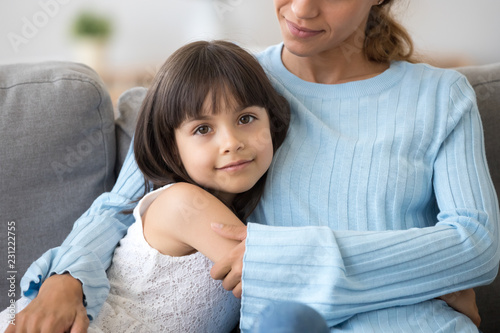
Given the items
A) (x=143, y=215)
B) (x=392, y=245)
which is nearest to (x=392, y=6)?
(x=392, y=245)

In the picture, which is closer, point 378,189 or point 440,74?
point 378,189

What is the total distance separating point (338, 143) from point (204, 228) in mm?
355

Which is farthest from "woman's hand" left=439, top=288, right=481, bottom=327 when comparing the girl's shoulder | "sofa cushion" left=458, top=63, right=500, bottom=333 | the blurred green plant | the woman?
the blurred green plant

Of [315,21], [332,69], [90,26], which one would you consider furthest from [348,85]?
[90,26]

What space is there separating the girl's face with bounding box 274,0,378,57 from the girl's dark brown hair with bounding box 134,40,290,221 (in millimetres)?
104

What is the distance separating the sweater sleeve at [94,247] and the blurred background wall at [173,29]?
1.92 m

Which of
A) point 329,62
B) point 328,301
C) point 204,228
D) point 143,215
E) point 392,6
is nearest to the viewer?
point 328,301

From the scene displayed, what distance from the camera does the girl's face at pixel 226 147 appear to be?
1049 millimetres

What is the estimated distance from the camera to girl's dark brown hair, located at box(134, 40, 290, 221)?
1.06 meters

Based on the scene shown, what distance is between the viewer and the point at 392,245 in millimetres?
966

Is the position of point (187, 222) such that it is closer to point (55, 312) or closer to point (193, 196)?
point (193, 196)

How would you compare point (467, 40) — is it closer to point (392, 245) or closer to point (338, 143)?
point (338, 143)

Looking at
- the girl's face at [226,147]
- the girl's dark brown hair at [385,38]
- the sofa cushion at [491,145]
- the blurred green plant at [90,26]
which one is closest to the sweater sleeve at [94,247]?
the girl's face at [226,147]

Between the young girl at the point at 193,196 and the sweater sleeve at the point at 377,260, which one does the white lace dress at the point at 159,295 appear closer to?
the young girl at the point at 193,196
